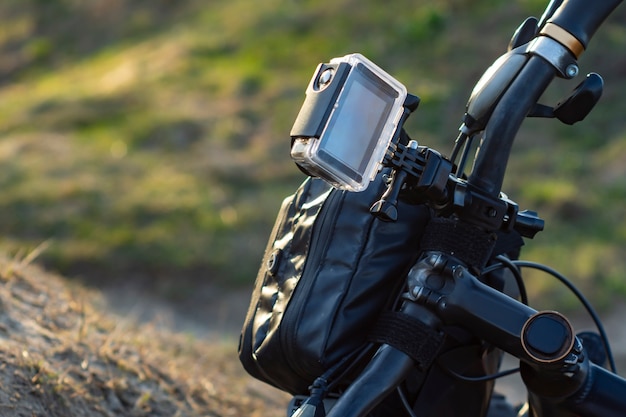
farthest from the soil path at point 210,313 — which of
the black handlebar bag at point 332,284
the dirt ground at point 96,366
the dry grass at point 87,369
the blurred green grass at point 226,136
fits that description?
the black handlebar bag at point 332,284

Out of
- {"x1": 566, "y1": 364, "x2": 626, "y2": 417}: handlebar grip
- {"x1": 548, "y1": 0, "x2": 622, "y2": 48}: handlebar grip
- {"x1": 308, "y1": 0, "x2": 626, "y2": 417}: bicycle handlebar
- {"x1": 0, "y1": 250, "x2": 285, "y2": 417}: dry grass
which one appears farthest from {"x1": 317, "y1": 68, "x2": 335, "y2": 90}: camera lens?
{"x1": 0, "y1": 250, "x2": 285, "y2": 417}: dry grass

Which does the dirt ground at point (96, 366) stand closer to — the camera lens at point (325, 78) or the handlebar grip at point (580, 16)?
the camera lens at point (325, 78)

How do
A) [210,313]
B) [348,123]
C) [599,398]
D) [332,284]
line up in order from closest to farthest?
[348,123] → [599,398] → [332,284] → [210,313]

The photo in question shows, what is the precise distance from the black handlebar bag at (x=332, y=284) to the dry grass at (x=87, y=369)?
2.26 feet

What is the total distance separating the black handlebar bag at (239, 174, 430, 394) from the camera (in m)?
2.03

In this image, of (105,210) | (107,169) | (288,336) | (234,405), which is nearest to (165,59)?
(107,169)

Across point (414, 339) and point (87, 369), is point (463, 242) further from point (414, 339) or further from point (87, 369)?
point (87, 369)

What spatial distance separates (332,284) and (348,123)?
464 mm

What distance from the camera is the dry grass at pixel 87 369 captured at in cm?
253

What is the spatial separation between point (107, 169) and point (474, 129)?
6.29 meters

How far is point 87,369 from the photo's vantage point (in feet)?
9.12

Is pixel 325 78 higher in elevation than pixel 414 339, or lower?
higher

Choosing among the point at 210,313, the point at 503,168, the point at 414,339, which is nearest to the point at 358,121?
the point at 503,168

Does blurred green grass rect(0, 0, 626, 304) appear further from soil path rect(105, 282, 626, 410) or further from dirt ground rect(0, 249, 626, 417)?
dirt ground rect(0, 249, 626, 417)
